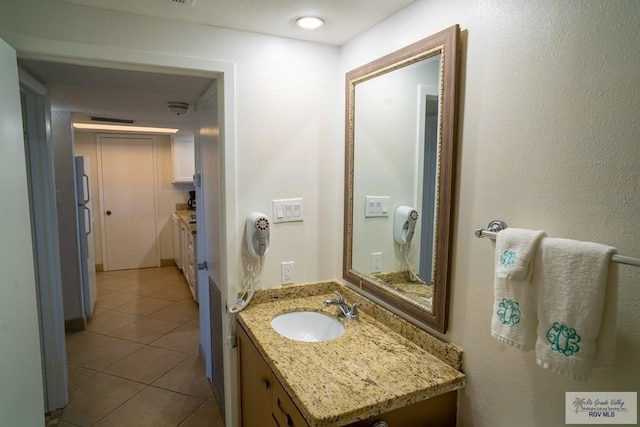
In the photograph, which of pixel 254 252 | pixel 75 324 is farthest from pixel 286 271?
pixel 75 324

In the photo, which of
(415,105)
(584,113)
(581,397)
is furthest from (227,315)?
(584,113)

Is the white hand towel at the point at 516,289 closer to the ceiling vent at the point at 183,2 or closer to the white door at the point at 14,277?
the ceiling vent at the point at 183,2

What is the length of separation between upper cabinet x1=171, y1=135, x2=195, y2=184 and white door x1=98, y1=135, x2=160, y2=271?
401 mm

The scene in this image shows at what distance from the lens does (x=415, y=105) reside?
145cm

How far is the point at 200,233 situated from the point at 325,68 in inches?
59.7

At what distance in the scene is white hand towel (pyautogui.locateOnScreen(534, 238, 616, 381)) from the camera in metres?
0.77

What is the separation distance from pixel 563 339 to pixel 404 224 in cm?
79

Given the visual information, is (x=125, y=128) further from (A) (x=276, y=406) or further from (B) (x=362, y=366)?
(B) (x=362, y=366)

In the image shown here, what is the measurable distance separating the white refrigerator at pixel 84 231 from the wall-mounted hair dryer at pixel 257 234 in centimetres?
242

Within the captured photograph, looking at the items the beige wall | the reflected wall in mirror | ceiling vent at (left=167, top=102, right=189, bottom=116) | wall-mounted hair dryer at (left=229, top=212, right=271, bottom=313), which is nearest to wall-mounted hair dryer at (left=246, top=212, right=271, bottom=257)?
wall-mounted hair dryer at (left=229, top=212, right=271, bottom=313)

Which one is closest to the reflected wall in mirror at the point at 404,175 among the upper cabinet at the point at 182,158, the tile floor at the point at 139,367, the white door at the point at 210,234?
the white door at the point at 210,234

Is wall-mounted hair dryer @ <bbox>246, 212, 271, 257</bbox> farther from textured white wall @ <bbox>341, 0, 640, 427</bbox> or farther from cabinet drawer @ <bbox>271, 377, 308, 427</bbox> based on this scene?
textured white wall @ <bbox>341, 0, 640, 427</bbox>

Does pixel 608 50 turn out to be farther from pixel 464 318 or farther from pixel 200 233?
pixel 200 233

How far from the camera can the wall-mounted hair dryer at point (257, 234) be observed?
1735mm
